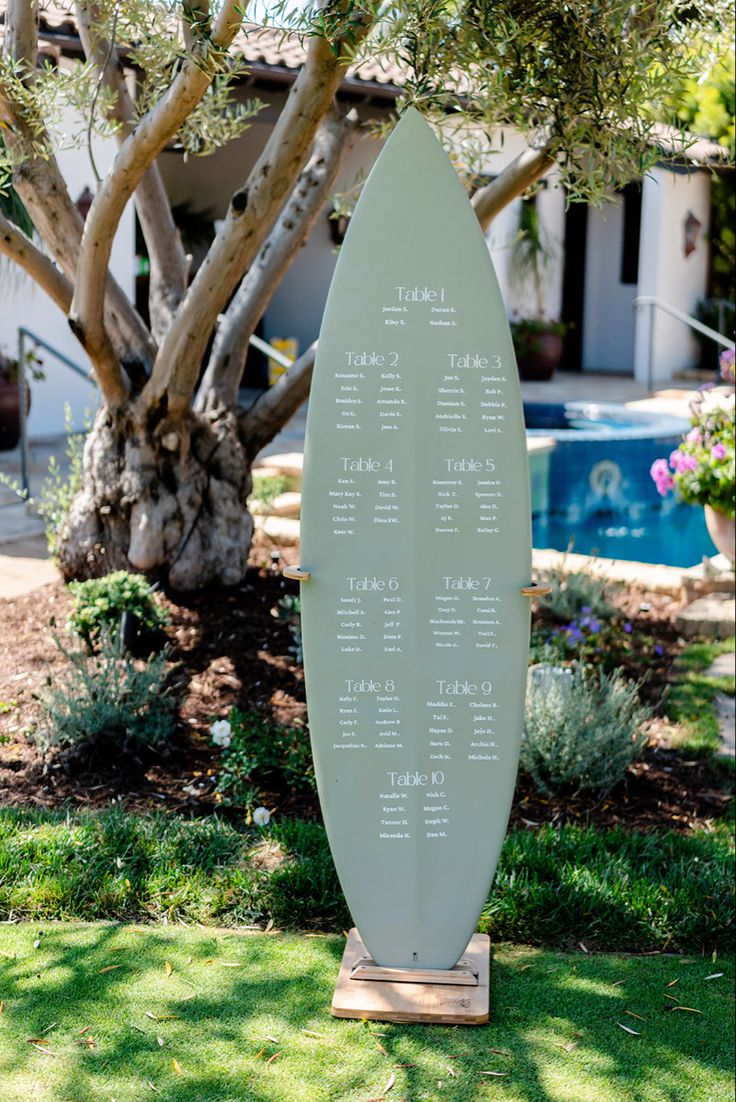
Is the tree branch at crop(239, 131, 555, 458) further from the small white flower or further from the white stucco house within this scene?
the white stucco house

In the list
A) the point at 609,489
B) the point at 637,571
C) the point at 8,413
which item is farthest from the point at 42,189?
the point at 609,489

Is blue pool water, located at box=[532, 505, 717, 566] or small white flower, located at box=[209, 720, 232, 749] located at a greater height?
blue pool water, located at box=[532, 505, 717, 566]

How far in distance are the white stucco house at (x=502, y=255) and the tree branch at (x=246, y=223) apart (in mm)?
4164

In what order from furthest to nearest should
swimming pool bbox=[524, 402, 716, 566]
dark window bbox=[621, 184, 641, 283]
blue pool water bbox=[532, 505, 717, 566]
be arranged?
dark window bbox=[621, 184, 641, 283], swimming pool bbox=[524, 402, 716, 566], blue pool water bbox=[532, 505, 717, 566]

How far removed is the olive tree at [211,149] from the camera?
3549 mm

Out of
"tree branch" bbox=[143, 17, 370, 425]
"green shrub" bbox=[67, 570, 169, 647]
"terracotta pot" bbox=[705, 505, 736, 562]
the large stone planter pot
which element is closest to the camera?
"tree branch" bbox=[143, 17, 370, 425]

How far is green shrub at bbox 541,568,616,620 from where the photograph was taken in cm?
586

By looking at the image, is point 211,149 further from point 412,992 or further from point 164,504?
point 412,992

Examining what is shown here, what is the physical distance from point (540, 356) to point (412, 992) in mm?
13454

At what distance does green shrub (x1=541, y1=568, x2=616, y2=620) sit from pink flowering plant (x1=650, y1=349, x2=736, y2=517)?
669 millimetres

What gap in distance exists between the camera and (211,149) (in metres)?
4.79

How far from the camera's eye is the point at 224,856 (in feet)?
11.6

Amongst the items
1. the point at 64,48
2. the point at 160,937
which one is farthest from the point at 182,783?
the point at 64,48

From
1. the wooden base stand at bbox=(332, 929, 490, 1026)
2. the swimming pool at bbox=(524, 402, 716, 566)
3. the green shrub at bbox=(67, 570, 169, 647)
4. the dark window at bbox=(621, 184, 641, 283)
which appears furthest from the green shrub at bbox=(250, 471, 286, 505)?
the dark window at bbox=(621, 184, 641, 283)
